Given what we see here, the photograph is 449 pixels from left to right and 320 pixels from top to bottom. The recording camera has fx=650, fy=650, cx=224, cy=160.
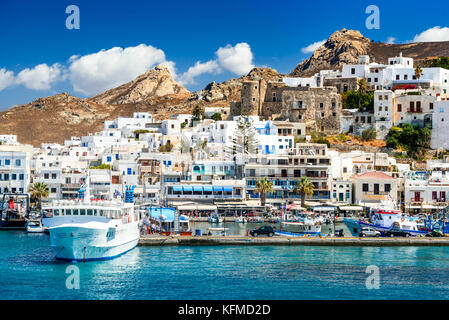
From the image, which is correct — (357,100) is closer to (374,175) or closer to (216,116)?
(374,175)

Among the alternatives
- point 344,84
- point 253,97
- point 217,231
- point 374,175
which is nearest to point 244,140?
point 253,97

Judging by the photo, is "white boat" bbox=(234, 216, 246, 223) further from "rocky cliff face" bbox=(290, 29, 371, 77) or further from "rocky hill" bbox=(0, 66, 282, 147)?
"rocky cliff face" bbox=(290, 29, 371, 77)

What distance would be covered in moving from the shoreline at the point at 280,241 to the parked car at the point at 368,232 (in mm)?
3219

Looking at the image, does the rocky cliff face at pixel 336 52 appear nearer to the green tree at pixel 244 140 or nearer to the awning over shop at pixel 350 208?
the green tree at pixel 244 140

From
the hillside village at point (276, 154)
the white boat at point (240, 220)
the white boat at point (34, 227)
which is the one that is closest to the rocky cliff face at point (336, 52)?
the hillside village at point (276, 154)

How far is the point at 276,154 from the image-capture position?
2761 inches

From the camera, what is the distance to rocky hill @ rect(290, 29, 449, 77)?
371 feet

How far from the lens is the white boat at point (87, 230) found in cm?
3575

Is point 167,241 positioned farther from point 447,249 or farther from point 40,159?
point 40,159

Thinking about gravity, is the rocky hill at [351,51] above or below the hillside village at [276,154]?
above

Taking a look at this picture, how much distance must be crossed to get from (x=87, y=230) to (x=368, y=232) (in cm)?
2267

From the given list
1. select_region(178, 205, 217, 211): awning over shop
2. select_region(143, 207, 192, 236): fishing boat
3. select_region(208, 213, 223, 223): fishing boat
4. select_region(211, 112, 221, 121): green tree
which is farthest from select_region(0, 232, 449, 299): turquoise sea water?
select_region(211, 112, 221, 121): green tree

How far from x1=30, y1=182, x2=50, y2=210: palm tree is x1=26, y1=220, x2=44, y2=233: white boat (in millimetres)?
8631
